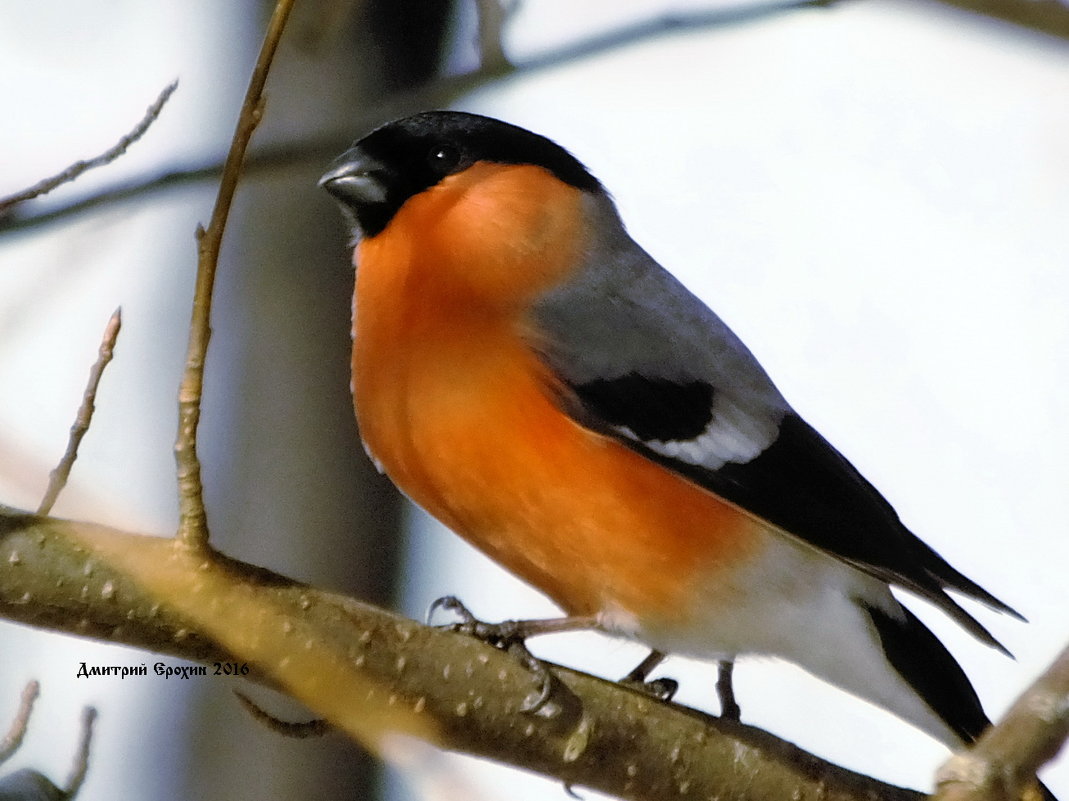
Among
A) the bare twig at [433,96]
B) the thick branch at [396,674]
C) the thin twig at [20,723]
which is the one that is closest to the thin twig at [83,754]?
the thin twig at [20,723]

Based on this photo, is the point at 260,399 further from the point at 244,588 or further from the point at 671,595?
the point at 244,588

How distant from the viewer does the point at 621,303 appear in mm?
2410

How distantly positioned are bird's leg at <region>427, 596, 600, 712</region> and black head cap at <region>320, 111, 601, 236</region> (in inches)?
32.5

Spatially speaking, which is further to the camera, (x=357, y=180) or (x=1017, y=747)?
(x=357, y=180)

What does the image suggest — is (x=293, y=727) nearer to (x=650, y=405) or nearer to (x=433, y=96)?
(x=650, y=405)

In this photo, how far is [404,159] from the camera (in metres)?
2.52

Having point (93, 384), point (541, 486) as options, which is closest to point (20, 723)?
point (93, 384)

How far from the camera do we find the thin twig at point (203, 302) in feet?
4.32

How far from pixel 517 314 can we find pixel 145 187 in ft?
2.13

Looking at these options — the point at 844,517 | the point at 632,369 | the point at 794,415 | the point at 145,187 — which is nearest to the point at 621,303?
the point at 632,369

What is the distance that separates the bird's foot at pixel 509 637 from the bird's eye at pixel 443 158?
91 centimetres

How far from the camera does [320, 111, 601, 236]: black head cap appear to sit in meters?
2.49

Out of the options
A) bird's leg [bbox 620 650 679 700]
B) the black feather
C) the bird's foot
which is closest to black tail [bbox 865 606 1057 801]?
bird's leg [bbox 620 650 679 700]

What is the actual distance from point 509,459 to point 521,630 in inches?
10.8
